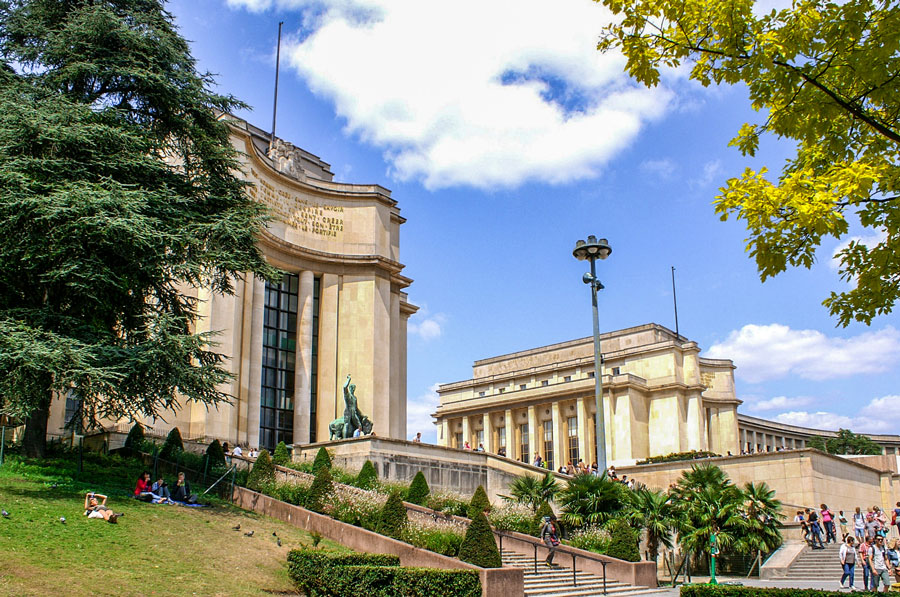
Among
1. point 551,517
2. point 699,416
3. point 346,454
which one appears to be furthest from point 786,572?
point 699,416

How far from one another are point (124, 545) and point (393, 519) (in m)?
6.40

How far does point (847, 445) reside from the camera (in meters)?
82.9

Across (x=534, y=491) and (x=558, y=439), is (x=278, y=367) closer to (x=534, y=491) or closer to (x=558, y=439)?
(x=534, y=491)

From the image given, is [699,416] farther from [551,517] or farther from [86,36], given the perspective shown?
[86,36]

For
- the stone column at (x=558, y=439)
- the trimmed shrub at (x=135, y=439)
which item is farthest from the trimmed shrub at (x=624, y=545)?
the stone column at (x=558, y=439)

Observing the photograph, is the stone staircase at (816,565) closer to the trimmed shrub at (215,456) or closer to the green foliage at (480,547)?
the green foliage at (480,547)

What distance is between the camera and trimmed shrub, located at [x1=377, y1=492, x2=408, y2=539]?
19562 mm

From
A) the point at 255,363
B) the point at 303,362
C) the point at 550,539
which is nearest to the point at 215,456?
the point at 550,539

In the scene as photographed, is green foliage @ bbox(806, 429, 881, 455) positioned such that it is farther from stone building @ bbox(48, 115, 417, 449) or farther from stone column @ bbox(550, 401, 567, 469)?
stone building @ bbox(48, 115, 417, 449)

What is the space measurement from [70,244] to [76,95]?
6257 mm

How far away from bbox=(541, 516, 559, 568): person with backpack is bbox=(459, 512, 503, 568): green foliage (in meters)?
3.67

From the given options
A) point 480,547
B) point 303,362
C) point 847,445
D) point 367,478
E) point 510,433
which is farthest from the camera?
point 847,445

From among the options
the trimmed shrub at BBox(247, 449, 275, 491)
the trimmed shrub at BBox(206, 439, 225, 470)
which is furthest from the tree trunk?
the trimmed shrub at BBox(247, 449, 275, 491)

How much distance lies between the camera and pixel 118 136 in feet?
74.7
